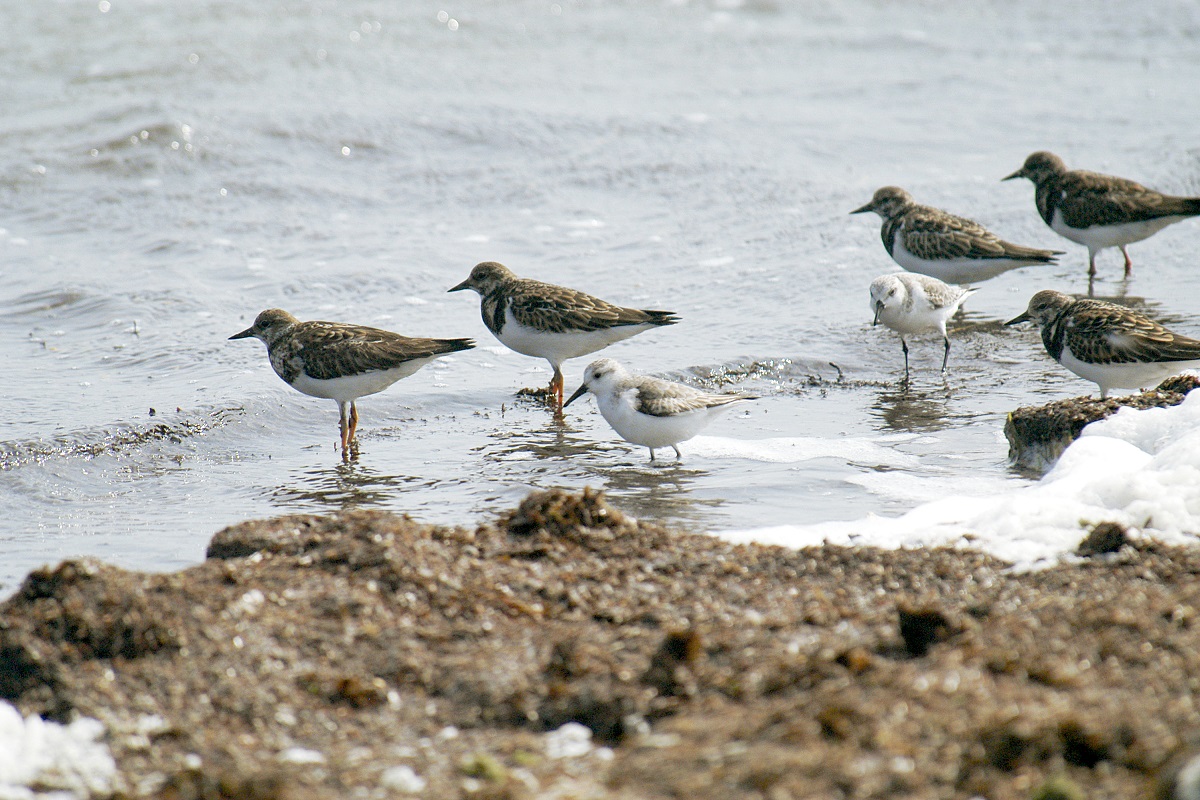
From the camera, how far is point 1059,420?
5.46m

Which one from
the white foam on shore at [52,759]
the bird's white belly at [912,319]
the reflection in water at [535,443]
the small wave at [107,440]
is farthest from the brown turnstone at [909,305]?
the white foam on shore at [52,759]

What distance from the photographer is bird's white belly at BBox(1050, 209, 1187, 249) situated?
9.34 metres

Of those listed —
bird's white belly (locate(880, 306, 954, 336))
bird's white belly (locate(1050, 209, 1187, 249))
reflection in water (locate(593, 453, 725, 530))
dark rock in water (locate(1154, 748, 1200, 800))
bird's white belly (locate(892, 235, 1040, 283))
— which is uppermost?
bird's white belly (locate(1050, 209, 1187, 249))

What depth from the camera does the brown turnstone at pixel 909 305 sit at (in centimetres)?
762

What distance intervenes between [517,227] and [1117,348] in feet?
18.5

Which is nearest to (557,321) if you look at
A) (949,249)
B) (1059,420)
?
(1059,420)

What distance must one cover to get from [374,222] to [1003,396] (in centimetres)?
576

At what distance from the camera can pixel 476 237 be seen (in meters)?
10.4

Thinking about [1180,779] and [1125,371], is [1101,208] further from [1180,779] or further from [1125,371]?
[1180,779]

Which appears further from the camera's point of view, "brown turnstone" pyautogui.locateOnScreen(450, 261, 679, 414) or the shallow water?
"brown turnstone" pyautogui.locateOnScreen(450, 261, 679, 414)

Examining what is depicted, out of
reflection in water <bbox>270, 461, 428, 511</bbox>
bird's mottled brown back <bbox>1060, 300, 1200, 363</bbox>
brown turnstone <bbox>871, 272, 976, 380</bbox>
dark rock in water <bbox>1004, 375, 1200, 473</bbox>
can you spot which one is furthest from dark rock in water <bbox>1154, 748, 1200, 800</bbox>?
brown turnstone <bbox>871, 272, 976, 380</bbox>

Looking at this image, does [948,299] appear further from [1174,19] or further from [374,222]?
[1174,19]

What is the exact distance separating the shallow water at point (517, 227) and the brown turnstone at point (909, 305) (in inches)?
11.7

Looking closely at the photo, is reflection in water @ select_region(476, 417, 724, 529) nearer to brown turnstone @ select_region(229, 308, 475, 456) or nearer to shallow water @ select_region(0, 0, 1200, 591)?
shallow water @ select_region(0, 0, 1200, 591)
